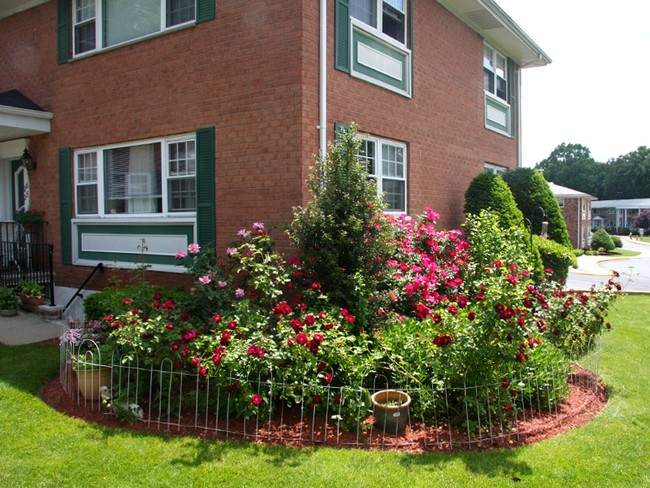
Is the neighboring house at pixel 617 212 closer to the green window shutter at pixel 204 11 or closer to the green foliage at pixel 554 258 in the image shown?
the green foliage at pixel 554 258

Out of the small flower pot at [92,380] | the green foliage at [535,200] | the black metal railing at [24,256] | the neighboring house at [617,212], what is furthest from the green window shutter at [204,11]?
the neighboring house at [617,212]

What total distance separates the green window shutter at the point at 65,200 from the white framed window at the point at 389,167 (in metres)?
5.59

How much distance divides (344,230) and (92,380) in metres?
3.06

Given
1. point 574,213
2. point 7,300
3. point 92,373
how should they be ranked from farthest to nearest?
point 574,213 → point 7,300 → point 92,373

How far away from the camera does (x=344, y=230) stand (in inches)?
246

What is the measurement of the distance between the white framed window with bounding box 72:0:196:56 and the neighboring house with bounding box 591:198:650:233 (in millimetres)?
74247

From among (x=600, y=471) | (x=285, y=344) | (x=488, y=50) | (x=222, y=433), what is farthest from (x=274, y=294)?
(x=488, y=50)

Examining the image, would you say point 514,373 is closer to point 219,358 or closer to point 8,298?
point 219,358

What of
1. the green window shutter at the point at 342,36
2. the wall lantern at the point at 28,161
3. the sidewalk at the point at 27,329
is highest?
the green window shutter at the point at 342,36

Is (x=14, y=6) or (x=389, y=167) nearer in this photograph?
(x=389, y=167)

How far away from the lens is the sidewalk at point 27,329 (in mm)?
7738

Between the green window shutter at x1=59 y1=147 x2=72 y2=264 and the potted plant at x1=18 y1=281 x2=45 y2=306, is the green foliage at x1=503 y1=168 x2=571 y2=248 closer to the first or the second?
the green window shutter at x1=59 y1=147 x2=72 y2=264

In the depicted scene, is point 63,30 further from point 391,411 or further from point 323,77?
point 391,411

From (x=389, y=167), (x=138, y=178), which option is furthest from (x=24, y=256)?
(x=389, y=167)
